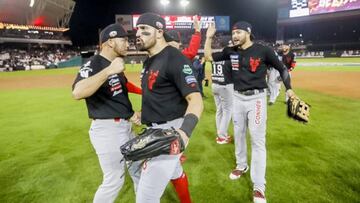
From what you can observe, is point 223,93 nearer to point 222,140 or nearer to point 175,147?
point 222,140

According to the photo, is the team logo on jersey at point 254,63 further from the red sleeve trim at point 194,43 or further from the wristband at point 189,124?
the wristband at point 189,124

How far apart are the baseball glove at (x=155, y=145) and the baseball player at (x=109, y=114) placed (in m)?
0.87

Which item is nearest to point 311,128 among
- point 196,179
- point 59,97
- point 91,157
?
point 196,179

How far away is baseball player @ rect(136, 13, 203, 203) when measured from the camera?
249 centimetres

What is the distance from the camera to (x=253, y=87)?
426 centimetres

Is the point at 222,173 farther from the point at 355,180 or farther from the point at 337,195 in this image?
the point at 355,180

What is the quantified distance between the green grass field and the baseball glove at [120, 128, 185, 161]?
205 centimetres

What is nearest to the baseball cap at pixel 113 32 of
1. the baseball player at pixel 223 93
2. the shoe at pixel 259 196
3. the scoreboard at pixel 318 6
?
the shoe at pixel 259 196

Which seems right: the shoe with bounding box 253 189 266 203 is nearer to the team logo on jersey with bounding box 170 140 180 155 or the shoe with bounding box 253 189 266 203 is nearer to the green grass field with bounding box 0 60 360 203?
the green grass field with bounding box 0 60 360 203

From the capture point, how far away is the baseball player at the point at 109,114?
3.18 m

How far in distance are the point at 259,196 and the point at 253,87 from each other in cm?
155

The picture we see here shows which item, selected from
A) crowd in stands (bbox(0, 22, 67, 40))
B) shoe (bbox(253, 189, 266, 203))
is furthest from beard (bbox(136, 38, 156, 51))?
crowd in stands (bbox(0, 22, 67, 40))

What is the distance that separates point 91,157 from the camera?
5957mm

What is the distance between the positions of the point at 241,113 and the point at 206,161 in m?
1.60
